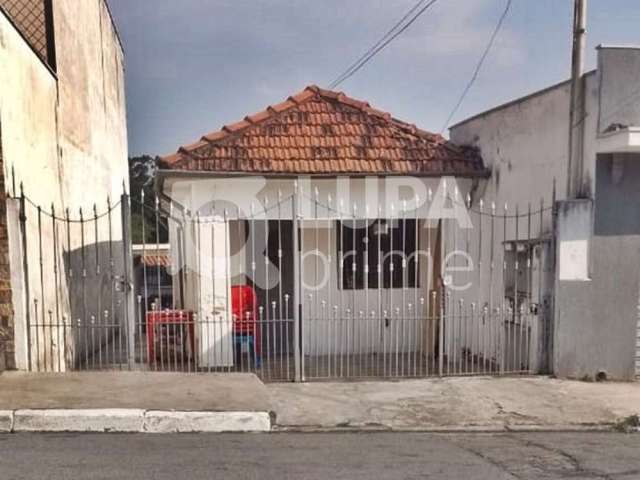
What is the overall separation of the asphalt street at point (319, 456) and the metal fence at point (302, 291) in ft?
6.39

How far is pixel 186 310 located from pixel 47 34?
15.5ft

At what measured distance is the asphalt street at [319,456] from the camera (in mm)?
3904

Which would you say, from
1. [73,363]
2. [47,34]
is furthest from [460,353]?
[47,34]

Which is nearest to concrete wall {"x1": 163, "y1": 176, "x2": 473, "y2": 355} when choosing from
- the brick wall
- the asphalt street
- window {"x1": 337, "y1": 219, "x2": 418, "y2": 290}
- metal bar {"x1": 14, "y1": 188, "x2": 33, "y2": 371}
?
window {"x1": 337, "y1": 219, "x2": 418, "y2": 290}

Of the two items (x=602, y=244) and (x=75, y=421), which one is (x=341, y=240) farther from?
(x=75, y=421)

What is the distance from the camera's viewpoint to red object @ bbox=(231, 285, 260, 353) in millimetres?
7995

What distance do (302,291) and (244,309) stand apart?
1024mm

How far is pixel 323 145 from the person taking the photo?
857cm

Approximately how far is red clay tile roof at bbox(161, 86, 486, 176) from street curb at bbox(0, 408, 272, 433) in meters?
3.98

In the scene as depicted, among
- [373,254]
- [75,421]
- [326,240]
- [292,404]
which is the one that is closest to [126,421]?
[75,421]

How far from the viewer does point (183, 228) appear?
802 centimetres

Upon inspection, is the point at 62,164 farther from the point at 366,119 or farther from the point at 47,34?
the point at 366,119

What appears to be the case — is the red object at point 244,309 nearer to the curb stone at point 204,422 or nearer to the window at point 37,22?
the curb stone at point 204,422

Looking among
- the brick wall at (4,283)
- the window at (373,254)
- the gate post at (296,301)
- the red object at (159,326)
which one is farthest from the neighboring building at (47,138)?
the window at (373,254)
